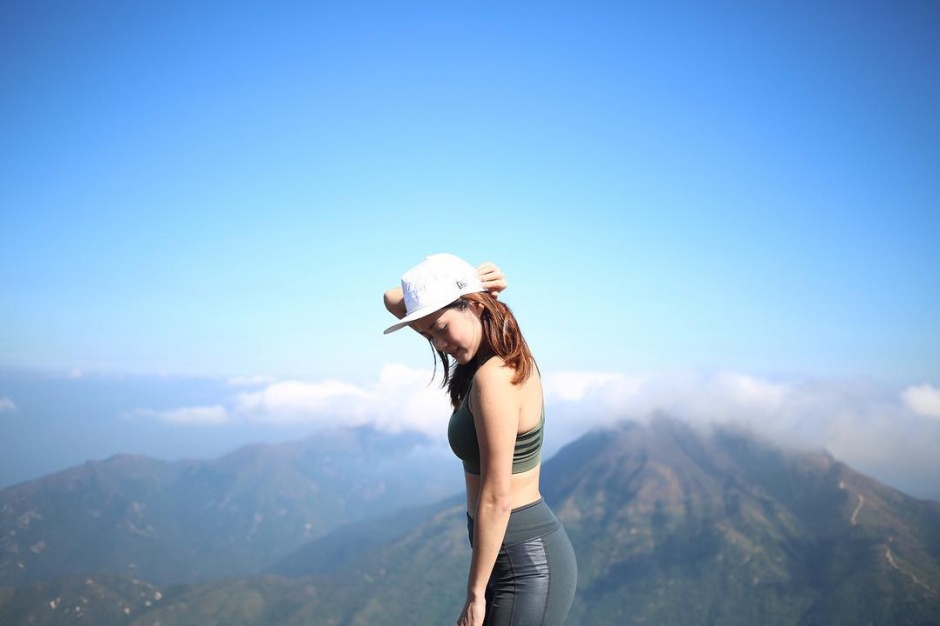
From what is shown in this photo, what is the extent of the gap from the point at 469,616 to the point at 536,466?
3.61ft

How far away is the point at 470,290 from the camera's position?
445cm

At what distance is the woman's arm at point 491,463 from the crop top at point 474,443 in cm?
22

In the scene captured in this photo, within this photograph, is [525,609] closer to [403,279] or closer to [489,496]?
[489,496]

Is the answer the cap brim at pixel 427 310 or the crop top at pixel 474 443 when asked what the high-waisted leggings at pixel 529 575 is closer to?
the crop top at pixel 474 443

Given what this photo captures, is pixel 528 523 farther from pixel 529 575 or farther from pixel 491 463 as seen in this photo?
pixel 491 463

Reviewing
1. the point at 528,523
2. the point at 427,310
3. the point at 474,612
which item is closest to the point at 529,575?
the point at 528,523

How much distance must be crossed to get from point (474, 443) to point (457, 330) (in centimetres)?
78

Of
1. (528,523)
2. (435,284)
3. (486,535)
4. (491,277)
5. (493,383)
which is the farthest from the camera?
(491,277)

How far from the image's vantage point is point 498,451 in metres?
4.13

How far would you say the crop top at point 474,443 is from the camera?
4422 mm

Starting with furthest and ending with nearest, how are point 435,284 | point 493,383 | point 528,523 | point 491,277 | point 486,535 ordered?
point 491,277
point 528,523
point 435,284
point 486,535
point 493,383

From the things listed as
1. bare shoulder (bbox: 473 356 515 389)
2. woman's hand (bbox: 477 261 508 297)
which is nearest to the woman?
bare shoulder (bbox: 473 356 515 389)

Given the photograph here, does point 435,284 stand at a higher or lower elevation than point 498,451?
higher

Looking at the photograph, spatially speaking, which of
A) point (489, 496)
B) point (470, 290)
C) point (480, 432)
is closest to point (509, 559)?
point (489, 496)
